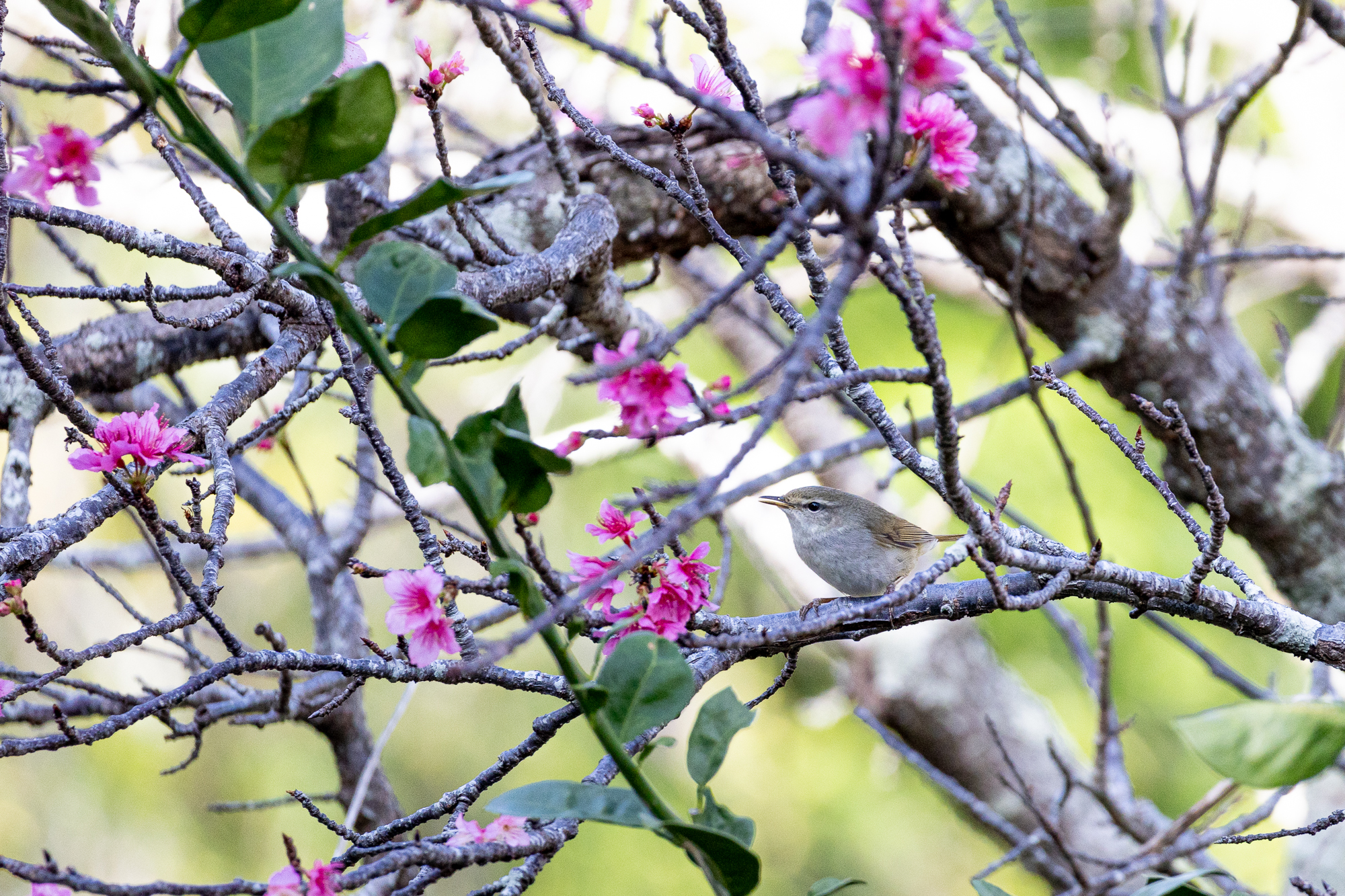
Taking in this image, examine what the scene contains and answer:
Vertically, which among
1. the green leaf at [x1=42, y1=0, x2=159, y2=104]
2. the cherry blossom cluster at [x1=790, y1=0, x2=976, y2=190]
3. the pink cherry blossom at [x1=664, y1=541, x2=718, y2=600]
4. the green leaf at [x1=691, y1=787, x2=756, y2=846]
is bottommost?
the green leaf at [x1=691, y1=787, x2=756, y2=846]

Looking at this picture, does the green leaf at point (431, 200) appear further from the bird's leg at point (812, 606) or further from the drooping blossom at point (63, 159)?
the bird's leg at point (812, 606)

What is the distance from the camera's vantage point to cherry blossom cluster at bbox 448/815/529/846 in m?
1.26

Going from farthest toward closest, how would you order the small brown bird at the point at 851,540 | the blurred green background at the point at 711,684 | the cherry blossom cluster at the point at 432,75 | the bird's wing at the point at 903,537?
the blurred green background at the point at 711,684, the bird's wing at the point at 903,537, the small brown bird at the point at 851,540, the cherry blossom cluster at the point at 432,75

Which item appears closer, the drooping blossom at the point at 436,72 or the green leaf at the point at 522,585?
the green leaf at the point at 522,585

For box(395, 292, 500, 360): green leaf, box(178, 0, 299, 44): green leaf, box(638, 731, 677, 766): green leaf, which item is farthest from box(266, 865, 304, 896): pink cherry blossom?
box(178, 0, 299, 44): green leaf

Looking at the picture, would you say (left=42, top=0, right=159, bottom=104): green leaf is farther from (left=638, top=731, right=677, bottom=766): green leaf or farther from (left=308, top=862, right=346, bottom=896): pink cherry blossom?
(left=308, top=862, right=346, bottom=896): pink cherry blossom

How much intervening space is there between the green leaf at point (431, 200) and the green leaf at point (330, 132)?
56mm

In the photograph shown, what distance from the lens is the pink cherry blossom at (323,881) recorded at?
111cm

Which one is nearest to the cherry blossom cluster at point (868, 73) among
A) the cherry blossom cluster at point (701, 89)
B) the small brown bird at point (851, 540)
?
the cherry blossom cluster at point (701, 89)

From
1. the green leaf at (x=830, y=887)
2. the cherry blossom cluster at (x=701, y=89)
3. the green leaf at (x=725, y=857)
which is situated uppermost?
the cherry blossom cluster at (x=701, y=89)

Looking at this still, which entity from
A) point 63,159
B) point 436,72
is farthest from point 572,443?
point 436,72

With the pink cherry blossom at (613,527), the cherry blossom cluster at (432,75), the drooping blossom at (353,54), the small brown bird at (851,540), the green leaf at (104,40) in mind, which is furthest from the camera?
the small brown bird at (851,540)

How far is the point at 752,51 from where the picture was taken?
495 cm

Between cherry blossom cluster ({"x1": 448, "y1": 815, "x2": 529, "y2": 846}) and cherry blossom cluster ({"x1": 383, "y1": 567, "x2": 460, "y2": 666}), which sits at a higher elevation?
cherry blossom cluster ({"x1": 383, "y1": 567, "x2": 460, "y2": 666})
